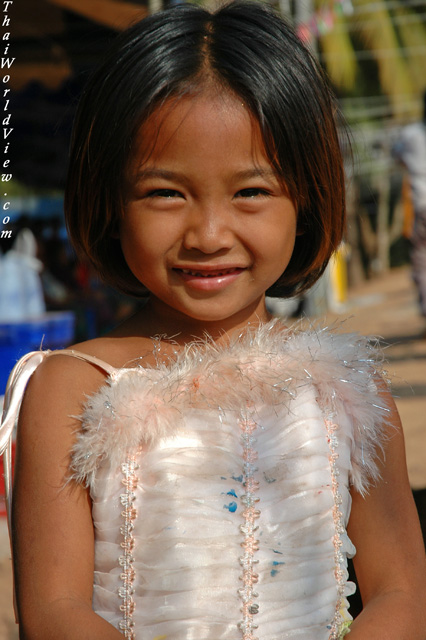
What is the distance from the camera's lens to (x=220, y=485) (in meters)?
1.25

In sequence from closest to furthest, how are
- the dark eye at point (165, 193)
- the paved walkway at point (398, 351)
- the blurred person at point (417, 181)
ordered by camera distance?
the dark eye at point (165, 193), the paved walkway at point (398, 351), the blurred person at point (417, 181)

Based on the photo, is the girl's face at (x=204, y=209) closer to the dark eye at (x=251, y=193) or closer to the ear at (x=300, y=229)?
the dark eye at (x=251, y=193)

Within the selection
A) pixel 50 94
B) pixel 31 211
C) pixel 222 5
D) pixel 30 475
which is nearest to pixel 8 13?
pixel 50 94

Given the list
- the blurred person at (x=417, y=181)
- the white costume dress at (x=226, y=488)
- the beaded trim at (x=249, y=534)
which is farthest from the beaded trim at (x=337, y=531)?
the blurred person at (x=417, y=181)

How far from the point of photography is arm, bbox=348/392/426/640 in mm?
1301

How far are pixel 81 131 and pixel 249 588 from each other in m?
0.84

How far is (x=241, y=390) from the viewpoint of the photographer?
1310 mm

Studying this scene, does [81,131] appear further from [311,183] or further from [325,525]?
[325,525]

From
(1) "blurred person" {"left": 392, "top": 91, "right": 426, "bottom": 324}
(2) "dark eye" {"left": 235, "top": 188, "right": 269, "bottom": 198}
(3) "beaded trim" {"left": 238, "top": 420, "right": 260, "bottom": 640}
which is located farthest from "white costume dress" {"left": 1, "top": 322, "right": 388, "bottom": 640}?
(1) "blurred person" {"left": 392, "top": 91, "right": 426, "bottom": 324}

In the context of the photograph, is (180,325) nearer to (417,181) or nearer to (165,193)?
(165,193)

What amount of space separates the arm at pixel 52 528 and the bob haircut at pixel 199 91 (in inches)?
14.2

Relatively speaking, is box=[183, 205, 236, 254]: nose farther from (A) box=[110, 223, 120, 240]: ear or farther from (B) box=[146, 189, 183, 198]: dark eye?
(A) box=[110, 223, 120, 240]: ear

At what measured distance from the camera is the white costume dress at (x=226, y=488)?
3.97ft

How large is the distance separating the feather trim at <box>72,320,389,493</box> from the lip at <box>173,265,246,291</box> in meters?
0.11
